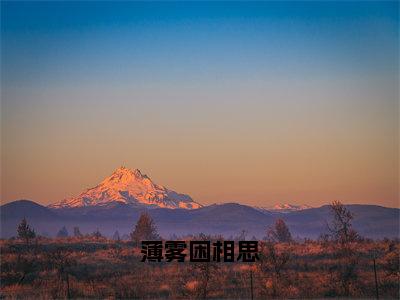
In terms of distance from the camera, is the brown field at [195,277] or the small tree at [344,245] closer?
the brown field at [195,277]

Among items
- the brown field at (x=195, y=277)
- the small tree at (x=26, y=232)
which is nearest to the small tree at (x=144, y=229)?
the small tree at (x=26, y=232)

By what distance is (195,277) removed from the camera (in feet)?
117

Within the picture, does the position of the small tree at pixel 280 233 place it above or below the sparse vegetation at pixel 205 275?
above

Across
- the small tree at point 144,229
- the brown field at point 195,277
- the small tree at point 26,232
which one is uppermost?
the small tree at point 144,229

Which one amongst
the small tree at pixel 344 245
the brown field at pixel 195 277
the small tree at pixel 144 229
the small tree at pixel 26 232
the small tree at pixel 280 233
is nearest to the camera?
the brown field at pixel 195 277

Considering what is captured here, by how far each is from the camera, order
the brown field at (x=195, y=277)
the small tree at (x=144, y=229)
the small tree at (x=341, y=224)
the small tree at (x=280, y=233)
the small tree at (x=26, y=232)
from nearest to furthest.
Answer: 1. the brown field at (x=195, y=277)
2. the small tree at (x=341, y=224)
3. the small tree at (x=26, y=232)
4. the small tree at (x=144, y=229)
5. the small tree at (x=280, y=233)

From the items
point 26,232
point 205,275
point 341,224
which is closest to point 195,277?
point 205,275

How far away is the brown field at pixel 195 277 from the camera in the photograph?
3281 cm

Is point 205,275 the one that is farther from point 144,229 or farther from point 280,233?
point 280,233

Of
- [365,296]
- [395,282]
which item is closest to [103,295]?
[365,296]

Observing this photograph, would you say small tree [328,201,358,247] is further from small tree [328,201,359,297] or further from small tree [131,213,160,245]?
small tree [131,213,160,245]

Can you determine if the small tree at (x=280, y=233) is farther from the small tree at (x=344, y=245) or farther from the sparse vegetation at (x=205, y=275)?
the sparse vegetation at (x=205, y=275)

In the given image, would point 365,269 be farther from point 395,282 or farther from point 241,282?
point 241,282

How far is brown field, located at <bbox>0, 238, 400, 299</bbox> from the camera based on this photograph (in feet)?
108
